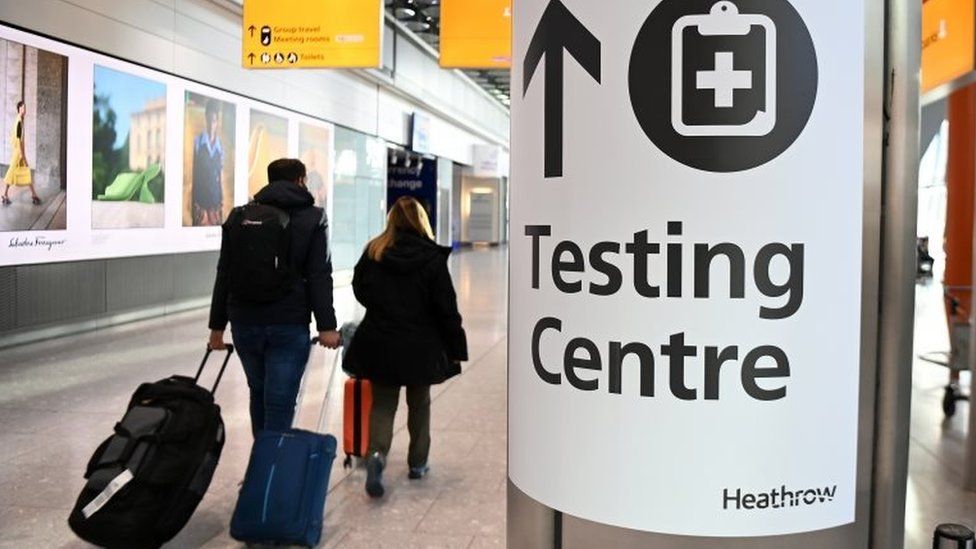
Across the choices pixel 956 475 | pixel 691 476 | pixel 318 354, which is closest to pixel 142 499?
pixel 691 476

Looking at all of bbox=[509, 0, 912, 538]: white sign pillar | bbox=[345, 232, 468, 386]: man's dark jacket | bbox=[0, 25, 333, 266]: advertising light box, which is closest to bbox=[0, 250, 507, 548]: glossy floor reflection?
bbox=[345, 232, 468, 386]: man's dark jacket

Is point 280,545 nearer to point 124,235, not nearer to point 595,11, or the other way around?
point 595,11

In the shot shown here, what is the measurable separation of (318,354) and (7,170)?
390 centimetres

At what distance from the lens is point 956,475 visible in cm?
529

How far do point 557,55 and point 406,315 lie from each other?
10.7 ft

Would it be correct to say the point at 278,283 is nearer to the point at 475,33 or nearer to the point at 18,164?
the point at 475,33

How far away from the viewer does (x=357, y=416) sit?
17.0 ft

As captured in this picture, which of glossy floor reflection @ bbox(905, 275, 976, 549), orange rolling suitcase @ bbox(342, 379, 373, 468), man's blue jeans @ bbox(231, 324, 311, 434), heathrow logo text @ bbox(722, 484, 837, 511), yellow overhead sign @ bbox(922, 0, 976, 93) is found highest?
yellow overhead sign @ bbox(922, 0, 976, 93)

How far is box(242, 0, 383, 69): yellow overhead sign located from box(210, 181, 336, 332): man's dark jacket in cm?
519

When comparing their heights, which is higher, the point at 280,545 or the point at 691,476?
the point at 691,476

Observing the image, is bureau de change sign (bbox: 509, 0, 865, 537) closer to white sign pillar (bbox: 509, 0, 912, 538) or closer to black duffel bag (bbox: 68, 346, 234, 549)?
white sign pillar (bbox: 509, 0, 912, 538)

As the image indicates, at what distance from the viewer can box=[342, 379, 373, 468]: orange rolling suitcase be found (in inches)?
202

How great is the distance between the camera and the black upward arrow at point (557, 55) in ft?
5.58

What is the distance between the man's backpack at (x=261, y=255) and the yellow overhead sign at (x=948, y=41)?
414 centimetres
